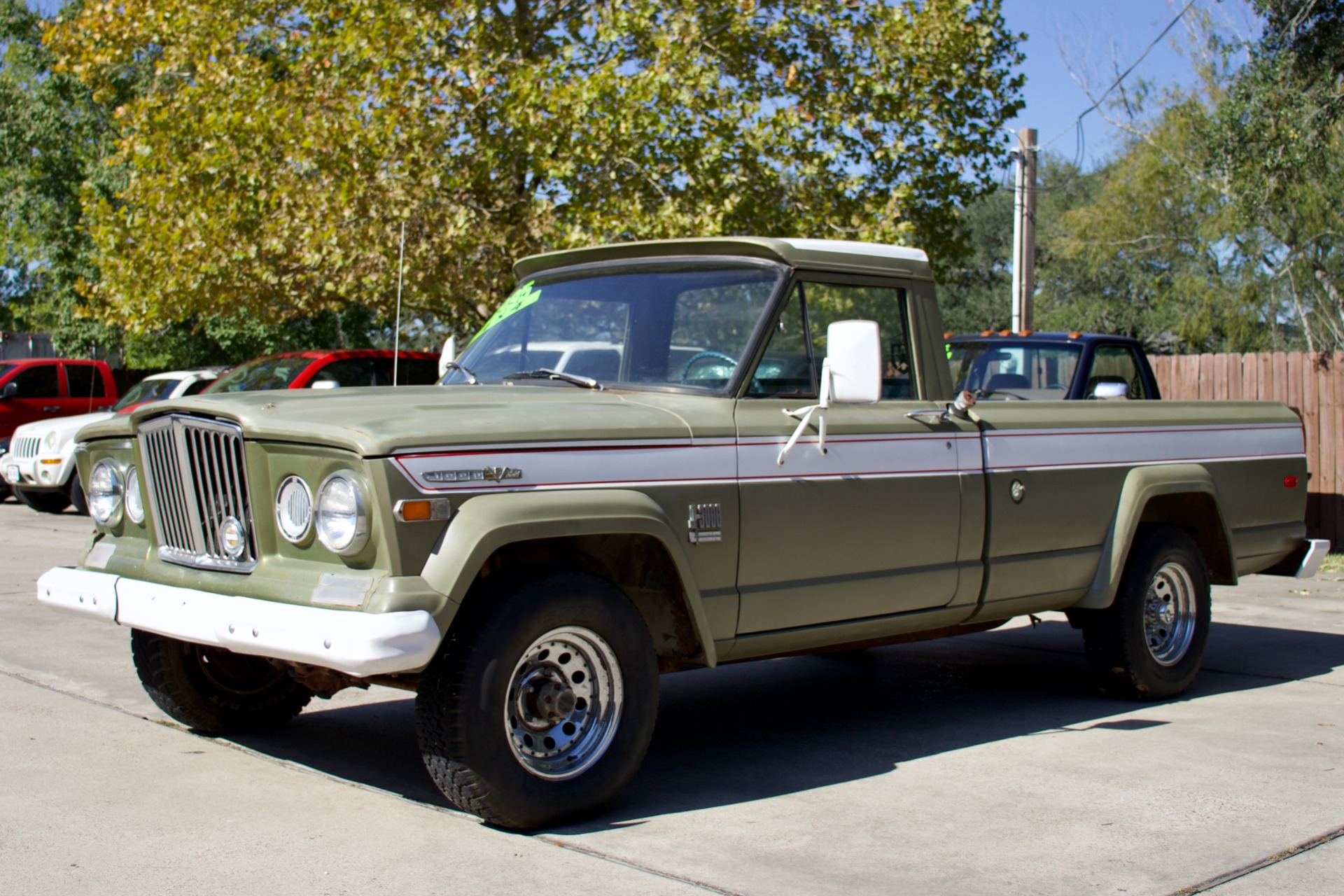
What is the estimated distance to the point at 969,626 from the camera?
20.2 ft

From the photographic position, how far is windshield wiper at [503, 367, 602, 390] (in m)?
5.28

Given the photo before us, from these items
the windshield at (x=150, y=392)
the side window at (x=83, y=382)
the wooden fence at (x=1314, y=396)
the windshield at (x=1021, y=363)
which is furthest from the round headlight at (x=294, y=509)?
the side window at (x=83, y=382)

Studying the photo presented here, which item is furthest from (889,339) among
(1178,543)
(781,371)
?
(1178,543)

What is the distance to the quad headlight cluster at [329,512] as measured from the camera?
4145 mm

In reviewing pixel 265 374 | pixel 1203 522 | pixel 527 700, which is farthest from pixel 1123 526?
pixel 265 374

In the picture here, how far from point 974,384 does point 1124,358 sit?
1.51 metres

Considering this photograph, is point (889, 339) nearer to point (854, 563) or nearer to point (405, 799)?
point (854, 563)

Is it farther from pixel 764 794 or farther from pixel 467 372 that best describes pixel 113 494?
pixel 764 794

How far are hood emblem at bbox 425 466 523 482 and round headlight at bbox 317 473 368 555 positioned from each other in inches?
8.9

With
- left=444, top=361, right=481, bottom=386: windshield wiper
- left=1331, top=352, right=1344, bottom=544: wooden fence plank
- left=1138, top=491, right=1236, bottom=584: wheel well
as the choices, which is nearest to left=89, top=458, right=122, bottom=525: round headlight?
left=444, top=361, right=481, bottom=386: windshield wiper

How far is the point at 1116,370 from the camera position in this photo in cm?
1015

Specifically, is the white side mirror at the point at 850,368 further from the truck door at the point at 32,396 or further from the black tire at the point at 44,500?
the truck door at the point at 32,396

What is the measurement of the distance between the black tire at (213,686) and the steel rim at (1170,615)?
412 centimetres

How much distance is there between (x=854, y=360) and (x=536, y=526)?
142 centimetres
